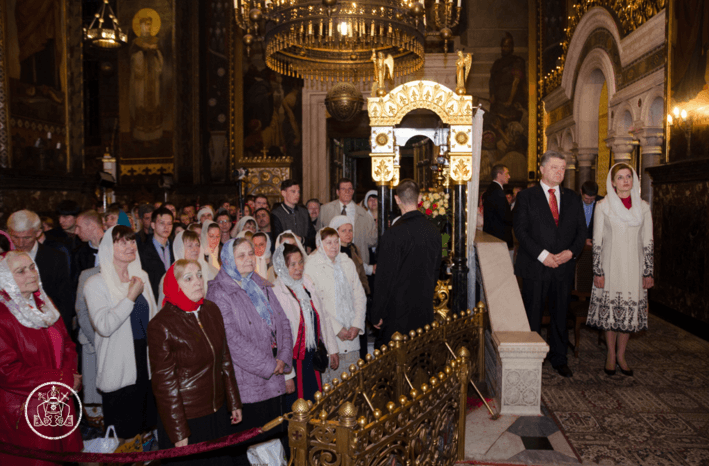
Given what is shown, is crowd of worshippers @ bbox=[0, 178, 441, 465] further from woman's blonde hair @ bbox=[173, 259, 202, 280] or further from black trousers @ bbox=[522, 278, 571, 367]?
black trousers @ bbox=[522, 278, 571, 367]

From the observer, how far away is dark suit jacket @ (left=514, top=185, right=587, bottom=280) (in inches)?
193

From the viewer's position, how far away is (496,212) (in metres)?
7.60

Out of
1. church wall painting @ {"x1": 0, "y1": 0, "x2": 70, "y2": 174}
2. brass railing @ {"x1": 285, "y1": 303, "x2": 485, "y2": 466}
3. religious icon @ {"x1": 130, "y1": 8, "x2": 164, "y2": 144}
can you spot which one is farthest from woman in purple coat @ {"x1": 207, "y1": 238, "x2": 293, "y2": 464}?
religious icon @ {"x1": 130, "y1": 8, "x2": 164, "y2": 144}

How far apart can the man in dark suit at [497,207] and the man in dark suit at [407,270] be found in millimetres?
3295

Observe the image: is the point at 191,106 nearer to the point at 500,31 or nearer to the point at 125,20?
the point at 125,20

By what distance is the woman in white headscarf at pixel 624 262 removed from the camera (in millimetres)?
4797

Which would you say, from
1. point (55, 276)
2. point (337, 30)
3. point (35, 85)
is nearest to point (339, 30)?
point (337, 30)

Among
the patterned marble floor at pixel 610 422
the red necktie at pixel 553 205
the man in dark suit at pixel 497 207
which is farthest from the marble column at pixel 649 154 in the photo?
the red necktie at pixel 553 205

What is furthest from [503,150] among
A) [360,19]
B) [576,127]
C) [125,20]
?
[125,20]

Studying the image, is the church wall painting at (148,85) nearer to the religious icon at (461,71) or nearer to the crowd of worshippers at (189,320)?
the crowd of worshippers at (189,320)

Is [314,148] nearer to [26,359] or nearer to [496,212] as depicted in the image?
[496,212]

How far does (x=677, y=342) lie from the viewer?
614 cm

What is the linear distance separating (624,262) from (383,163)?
2.81 m

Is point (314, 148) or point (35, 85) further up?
point (35, 85)
